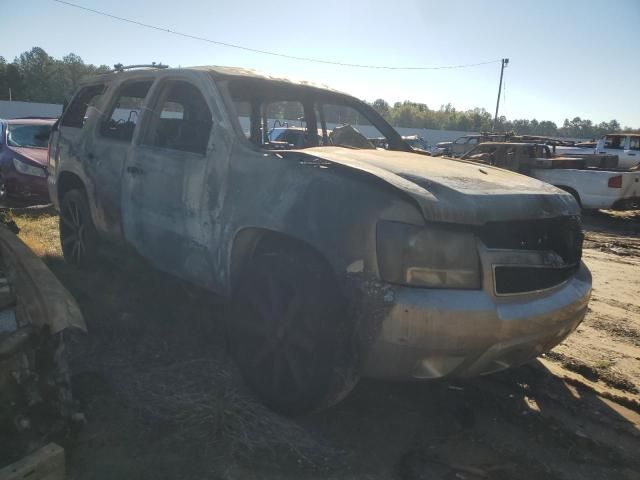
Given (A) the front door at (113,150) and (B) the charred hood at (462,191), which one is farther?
(A) the front door at (113,150)

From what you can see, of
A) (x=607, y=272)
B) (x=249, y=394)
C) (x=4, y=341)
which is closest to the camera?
(x=4, y=341)

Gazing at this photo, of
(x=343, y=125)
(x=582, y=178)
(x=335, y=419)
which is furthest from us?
(x=582, y=178)

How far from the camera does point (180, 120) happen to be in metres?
3.85

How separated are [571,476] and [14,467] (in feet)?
8.00

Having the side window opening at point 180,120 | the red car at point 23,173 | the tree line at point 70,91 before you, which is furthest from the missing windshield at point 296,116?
the tree line at point 70,91

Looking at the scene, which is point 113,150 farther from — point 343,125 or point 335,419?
point 335,419

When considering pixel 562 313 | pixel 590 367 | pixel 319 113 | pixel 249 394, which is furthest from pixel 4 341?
pixel 590 367

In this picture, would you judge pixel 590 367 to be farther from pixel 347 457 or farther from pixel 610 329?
pixel 347 457

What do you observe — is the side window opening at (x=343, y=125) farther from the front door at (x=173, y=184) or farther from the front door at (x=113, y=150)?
the front door at (x=113, y=150)

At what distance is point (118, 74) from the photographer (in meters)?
4.50

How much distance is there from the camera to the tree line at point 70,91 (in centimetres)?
5971

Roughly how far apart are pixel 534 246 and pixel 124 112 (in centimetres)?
322

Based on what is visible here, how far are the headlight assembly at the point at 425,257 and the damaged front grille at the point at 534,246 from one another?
0.50 feet

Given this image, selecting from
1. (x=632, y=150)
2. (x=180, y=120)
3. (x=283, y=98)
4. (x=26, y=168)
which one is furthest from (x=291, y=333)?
(x=632, y=150)
